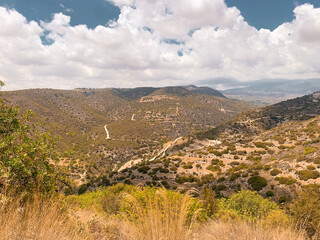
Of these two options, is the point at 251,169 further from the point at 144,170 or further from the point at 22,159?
the point at 22,159

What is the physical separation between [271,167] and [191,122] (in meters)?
158

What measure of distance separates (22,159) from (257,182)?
29543 mm

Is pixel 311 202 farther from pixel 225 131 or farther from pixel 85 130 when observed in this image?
pixel 85 130

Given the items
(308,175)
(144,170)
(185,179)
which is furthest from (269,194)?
(144,170)

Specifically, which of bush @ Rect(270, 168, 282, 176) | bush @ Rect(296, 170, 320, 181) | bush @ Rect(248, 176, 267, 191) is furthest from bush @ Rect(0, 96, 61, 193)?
bush @ Rect(270, 168, 282, 176)

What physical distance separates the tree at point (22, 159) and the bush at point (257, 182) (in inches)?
1079

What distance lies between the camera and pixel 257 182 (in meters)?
25.8

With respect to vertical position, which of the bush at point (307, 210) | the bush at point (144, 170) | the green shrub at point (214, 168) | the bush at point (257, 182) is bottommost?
the bush at point (144, 170)

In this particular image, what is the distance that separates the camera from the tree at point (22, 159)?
4.20m

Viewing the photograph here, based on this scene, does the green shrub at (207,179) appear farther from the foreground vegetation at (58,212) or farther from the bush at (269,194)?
the foreground vegetation at (58,212)

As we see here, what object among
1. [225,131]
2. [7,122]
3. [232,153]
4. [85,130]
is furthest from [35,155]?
[85,130]

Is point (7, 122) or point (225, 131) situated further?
point (225, 131)

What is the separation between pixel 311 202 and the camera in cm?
945

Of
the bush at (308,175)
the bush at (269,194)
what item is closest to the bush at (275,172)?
the bush at (308,175)
